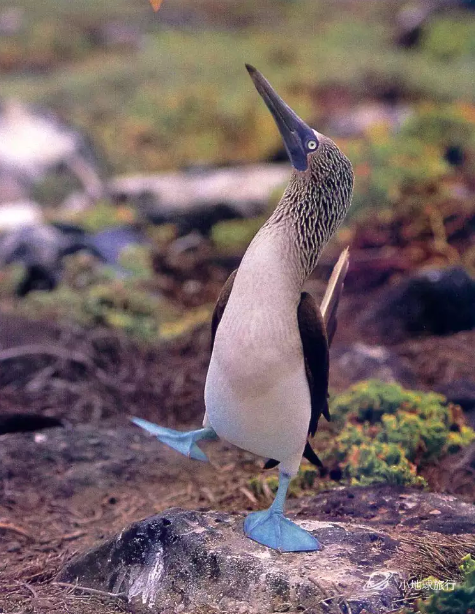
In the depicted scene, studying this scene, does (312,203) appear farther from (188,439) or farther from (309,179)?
(188,439)

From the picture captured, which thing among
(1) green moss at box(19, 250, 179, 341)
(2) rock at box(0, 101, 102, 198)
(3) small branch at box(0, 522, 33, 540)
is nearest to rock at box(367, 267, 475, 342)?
(1) green moss at box(19, 250, 179, 341)

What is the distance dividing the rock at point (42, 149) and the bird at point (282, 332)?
628 centimetres

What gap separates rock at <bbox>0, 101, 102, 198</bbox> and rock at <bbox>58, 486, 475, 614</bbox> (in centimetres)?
650

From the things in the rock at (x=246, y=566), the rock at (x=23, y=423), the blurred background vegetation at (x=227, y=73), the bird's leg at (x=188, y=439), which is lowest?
the rock at (x=23, y=423)

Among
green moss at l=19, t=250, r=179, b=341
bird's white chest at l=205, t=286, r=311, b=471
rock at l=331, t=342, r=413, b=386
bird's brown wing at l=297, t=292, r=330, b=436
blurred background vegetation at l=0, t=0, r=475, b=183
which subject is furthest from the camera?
blurred background vegetation at l=0, t=0, r=475, b=183

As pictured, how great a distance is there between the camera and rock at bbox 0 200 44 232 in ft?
25.2

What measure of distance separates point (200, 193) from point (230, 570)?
6.22 m

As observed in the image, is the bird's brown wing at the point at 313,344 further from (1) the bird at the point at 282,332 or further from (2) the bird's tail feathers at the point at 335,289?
(2) the bird's tail feathers at the point at 335,289

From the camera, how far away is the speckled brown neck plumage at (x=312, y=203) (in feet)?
9.97

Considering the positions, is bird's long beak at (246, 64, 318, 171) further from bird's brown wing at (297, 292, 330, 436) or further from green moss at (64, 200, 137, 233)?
green moss at (64, 200, 137, 233)

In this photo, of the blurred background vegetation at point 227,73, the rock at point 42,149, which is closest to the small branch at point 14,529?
the blurred background vegetation at point 227,73

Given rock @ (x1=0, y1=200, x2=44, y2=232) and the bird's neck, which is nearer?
the bird's neck

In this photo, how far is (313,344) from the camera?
2977mm

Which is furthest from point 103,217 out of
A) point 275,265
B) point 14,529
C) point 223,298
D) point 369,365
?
point 275,265
